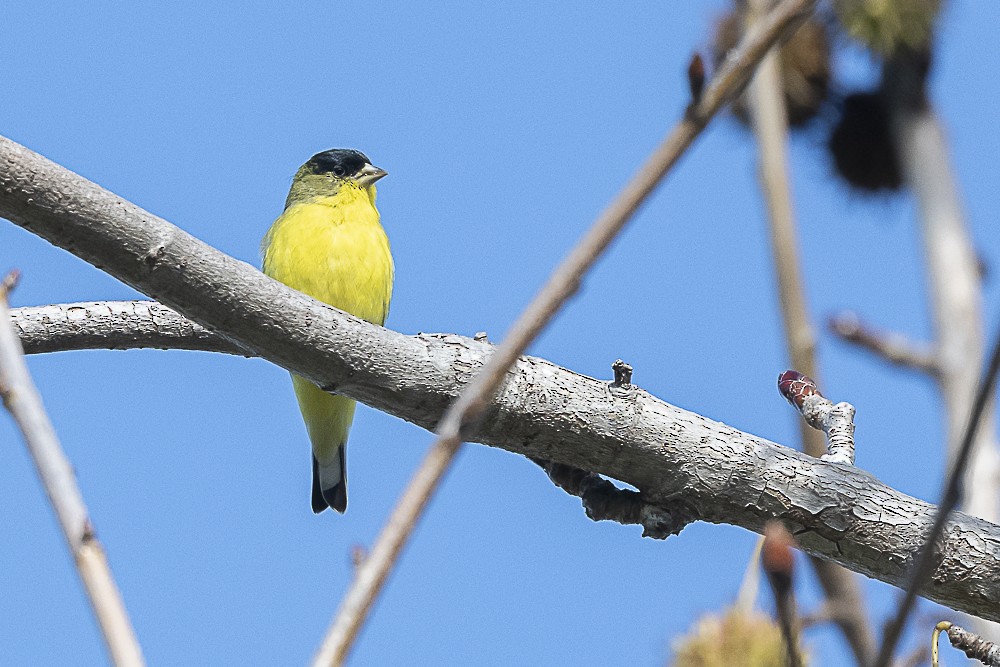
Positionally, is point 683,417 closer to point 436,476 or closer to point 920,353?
point 436,476

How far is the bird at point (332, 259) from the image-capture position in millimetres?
5531

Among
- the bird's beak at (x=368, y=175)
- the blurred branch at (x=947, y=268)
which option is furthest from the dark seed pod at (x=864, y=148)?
the bird's beak at (x=368, y=175)

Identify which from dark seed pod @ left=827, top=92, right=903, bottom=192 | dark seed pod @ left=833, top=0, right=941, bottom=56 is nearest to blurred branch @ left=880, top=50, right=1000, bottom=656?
dark seed pod @ left=833, top=0, right=941, bottom=56

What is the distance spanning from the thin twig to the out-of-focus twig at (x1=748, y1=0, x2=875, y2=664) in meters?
0.93

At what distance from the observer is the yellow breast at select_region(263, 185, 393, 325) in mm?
5516

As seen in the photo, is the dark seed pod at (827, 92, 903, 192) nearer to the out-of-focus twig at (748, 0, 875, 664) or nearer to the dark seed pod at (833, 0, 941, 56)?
the dark seed pod at (833, 0, 941, 56)

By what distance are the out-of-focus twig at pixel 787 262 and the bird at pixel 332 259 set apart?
7.21 ft

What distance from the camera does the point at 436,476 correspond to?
1.12m

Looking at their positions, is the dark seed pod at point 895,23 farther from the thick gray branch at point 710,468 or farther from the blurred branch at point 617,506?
the blurred branch at point 617,506

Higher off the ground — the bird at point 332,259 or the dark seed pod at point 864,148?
the dark seed pod at point 864,148

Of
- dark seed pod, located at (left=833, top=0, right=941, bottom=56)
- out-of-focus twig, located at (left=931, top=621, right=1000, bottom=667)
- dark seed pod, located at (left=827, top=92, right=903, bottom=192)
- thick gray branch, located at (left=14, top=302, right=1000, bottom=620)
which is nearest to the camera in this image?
out-of-focus twig, located at (left=931, top=621, right=1000, bottom=667)

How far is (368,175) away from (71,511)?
18.0 ft

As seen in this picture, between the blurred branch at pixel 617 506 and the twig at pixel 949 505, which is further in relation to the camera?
the blurred branch at pixel 617 506

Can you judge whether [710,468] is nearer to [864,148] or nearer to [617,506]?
[617,506]
